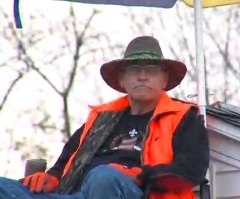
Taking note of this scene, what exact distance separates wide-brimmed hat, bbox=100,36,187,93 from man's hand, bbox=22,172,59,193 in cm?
66

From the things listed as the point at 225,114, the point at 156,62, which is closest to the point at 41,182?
the point at 156,62

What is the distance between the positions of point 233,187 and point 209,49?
10920 millimetres

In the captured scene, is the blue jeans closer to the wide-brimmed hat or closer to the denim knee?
the denim knee

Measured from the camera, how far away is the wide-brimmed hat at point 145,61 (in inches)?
143

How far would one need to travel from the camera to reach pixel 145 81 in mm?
3605

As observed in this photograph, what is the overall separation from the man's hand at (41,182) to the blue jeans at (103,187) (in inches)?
5.7

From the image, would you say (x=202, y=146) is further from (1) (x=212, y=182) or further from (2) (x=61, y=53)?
(2) (x=61, y=53)

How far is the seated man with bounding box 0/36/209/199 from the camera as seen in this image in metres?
3.13

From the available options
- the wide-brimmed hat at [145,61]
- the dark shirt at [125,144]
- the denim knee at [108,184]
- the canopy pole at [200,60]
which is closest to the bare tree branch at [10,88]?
the canopy pole at [200,60]

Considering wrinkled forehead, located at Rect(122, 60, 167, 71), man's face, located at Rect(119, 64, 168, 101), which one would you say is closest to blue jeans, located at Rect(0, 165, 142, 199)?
man's face, located at Rect(119, 64, 168, 101)

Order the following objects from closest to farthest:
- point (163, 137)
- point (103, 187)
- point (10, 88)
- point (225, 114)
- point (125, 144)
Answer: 1. point (103, 187)
2. point (163, 137)
3. point (125, 144)
4. point (225, 114)
5. point (10, 88)

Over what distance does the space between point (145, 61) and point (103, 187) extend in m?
0.95

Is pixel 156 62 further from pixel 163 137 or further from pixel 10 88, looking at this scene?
pixel 10 88

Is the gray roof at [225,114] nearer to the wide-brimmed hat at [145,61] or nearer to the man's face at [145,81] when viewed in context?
the wide-brimmed hat at [145,61]
